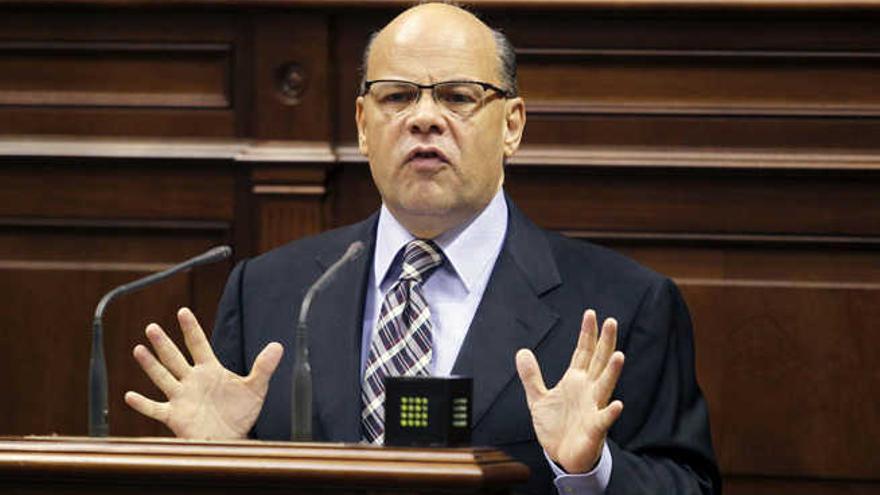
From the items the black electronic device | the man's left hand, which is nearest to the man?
the man's left hand

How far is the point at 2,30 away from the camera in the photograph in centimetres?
252

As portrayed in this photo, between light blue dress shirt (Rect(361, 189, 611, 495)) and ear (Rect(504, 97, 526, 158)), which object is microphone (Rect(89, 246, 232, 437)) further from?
ear (Rect(504, 97, 526, 158))

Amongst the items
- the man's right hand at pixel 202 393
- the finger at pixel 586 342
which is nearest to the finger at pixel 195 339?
the man's right hand at pixel 202 393

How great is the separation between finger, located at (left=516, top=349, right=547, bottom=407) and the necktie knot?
29 centimetres

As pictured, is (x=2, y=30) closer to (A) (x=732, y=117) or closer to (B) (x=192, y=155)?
→ (B) (x=192, y=155)

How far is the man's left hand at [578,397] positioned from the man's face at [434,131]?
0.32 meters

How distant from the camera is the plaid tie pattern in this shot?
1888 millimetres

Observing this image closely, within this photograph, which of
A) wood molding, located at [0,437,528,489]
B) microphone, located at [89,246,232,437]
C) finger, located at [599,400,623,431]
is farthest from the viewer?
microphone, located at [89,246,232,437]

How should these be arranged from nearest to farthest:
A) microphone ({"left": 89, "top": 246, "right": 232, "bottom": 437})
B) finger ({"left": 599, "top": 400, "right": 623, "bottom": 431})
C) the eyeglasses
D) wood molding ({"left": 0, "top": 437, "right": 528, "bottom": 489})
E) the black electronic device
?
1. wood molding ({"left": 0, "top": 437, "right": 528, "bottom": 489})
2. the black electronic device
3. finger ({"left": 599, "top": 400, "right": 623, "bottom": 431})
4. microphone ({"left": 89, "top": 246, "right": 232, "bottom": 437})
5. the eyeglasses

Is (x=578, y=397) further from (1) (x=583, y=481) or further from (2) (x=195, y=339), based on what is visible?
(2) (x=195, y=339)

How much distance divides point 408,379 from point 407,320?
371mm

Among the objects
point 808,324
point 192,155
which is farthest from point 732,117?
point 192,155

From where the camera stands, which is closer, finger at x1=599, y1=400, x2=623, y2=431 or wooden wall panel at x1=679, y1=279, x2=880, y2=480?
finger at x1=599, y1=400, x2=623, y2=431

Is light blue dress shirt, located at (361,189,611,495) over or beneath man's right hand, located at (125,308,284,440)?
over
